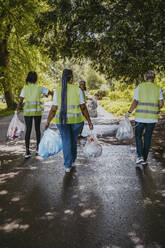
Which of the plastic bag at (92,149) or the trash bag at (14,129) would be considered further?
the trash bag at (14,129)

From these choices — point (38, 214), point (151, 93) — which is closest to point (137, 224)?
point (38, 214)

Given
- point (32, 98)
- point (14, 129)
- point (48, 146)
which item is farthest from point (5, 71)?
point (48, 146)

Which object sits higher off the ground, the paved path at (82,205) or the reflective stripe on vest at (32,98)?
the reflective stripe on vest at (32,98)

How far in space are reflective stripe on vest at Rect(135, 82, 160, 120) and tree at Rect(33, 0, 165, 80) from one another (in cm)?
251

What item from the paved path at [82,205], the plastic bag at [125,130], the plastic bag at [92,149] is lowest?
the paved path at [82,205]

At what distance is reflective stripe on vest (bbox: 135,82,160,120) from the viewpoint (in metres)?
5.23

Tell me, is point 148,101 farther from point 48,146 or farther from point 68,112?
point 48,146

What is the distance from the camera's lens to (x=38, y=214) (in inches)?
137

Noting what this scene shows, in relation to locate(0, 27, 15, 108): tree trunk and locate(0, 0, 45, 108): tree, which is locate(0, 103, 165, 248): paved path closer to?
locate(0, 0, 45, 108): tree

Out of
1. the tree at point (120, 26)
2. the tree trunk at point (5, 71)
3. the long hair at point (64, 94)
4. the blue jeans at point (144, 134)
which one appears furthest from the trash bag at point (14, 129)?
the tree trunk at point (5, 71)

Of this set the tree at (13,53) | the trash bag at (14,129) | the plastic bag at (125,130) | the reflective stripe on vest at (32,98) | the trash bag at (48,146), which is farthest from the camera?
the tree at (13,53)

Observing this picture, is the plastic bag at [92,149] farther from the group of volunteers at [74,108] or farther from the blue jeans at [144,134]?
the blue jeans at [144,134]

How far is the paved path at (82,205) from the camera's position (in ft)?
9.54

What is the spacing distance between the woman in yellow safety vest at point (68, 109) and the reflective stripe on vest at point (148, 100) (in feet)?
4.06
